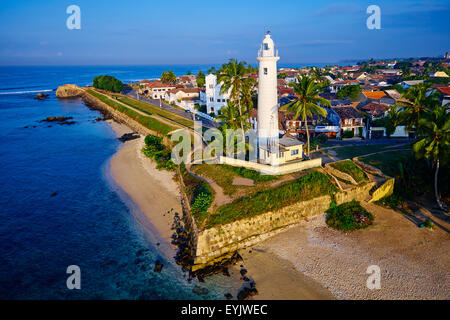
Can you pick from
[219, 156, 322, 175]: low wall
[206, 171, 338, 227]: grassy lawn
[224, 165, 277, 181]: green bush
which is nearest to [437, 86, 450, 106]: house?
[219, 156, 322, 175]: low wall

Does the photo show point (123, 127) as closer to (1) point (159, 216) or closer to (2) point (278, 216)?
(1) point (159, 216)

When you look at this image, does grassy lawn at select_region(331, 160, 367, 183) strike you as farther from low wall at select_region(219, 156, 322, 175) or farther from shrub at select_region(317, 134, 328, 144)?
shrub at select_region(317, 134, 328, 144)

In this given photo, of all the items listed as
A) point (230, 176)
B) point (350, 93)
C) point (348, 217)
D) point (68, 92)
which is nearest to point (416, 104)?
point (348, 217)

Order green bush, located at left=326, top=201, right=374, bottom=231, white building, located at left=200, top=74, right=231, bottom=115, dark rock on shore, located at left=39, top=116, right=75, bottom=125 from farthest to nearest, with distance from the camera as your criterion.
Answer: dark rock on shore, located at left=39, top=116, right=75, bottom=125, white building, located at left=200, top=74, right=231, bottom=115, green bush, located at left=326, top=201, right=374, bottom=231

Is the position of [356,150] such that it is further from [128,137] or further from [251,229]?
[128,137]

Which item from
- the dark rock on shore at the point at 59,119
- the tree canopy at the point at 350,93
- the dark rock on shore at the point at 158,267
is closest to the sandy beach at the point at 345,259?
the dark rock on shore at the point at 158,267
